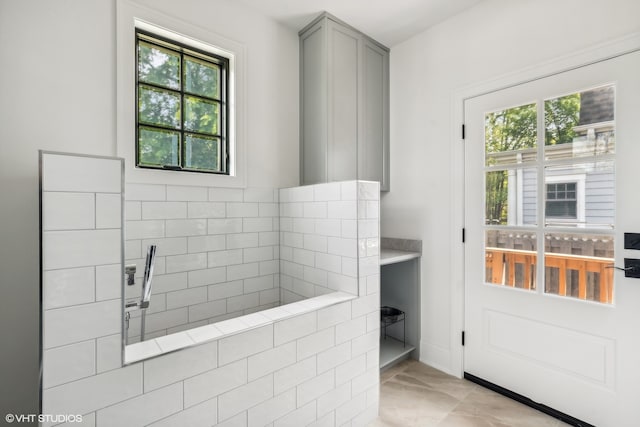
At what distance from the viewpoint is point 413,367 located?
229 cm

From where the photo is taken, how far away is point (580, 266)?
165 cm

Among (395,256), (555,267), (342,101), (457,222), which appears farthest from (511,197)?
(342,101)

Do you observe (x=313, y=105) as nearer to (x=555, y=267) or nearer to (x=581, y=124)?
(x=581, y=124)

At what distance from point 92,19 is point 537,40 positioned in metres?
2.53

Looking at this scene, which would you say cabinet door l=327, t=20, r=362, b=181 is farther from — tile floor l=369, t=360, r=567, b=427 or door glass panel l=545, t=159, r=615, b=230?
tile floor l=369, t=360, r=567, b=427

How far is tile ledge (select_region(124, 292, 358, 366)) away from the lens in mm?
1002

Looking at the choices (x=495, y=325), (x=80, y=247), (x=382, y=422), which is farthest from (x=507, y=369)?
(x=80, y=247)

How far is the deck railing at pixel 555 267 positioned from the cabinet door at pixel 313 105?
1329mm

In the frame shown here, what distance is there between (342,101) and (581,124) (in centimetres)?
149

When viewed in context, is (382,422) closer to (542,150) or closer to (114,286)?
(114,286)

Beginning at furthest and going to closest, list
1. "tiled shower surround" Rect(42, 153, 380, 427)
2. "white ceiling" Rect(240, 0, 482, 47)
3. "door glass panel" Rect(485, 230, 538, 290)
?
"white ceiling" Rect(240, 0, 482, 47), "door glass panel" Rect(485, 230, 538, 290), "tiled shower surround" Rect(42, 153, 380, 427)

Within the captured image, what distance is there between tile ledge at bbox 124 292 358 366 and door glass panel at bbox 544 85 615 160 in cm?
151

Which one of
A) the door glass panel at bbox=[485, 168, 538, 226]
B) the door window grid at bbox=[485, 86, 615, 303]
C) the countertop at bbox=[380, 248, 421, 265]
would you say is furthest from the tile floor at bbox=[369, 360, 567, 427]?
the door glass panel at bbox=[485, 168, 538, 226]

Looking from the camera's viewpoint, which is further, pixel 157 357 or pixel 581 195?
pixel 581 195
